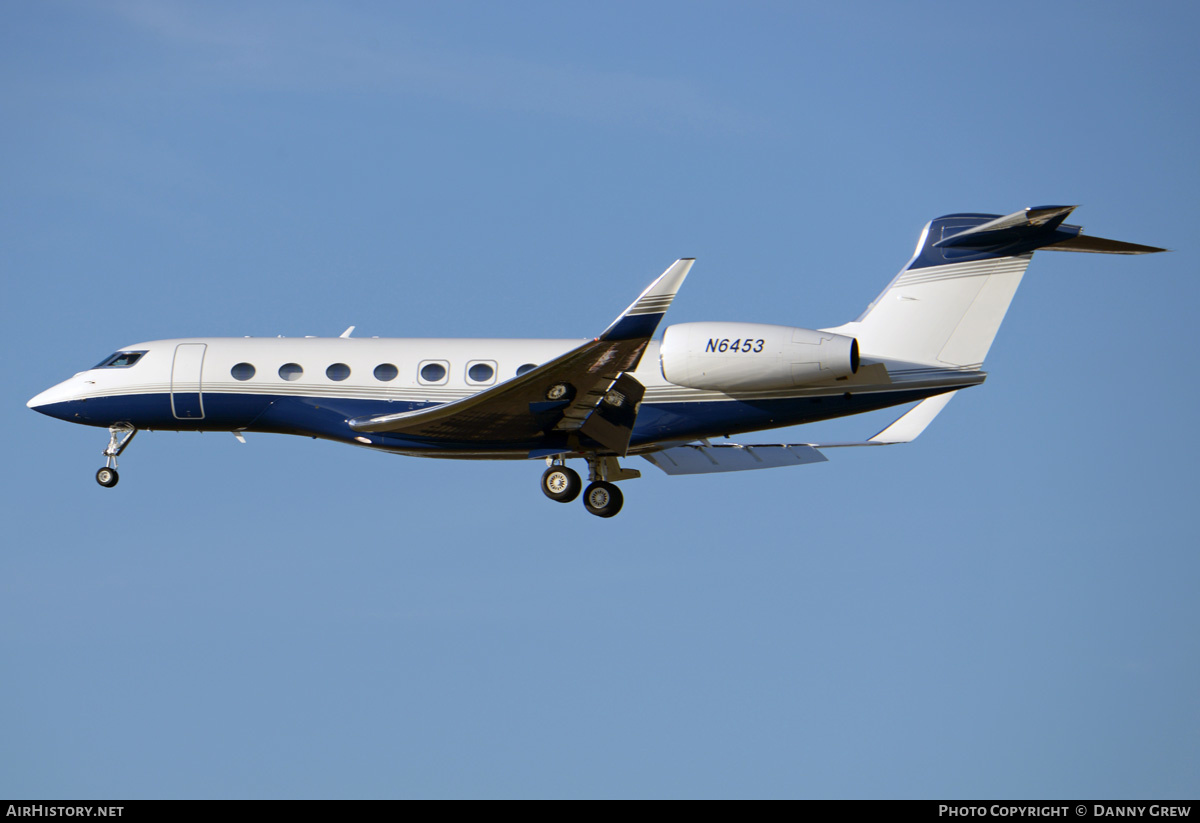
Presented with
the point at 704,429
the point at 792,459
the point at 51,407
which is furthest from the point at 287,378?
the point at 792,459

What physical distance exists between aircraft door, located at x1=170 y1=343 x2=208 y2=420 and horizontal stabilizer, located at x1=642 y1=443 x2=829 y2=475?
7.96 metres

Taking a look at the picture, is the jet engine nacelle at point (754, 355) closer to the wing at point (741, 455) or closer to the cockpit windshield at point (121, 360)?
the wing at point (741, 455)

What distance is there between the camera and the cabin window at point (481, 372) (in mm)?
22688

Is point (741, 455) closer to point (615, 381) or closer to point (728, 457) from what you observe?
point (728, 457)

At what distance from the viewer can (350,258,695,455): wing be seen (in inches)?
754

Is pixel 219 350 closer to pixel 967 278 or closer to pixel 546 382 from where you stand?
pixel 546 382

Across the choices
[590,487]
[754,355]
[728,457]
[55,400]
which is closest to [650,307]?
[754,355]

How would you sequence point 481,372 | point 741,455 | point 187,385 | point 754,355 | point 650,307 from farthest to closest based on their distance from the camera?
1. point 741,455
2. point 187,385
3. point 481,372
4. point 754,355
5. point 650,307

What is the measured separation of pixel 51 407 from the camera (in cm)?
2534

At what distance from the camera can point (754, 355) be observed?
20.5 meters

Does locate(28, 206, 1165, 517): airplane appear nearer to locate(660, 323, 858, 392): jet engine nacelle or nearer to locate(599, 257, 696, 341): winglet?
locate(660, 323, 858, 392): jet engine nacelle

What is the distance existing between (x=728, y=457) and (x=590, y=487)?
9.93ft

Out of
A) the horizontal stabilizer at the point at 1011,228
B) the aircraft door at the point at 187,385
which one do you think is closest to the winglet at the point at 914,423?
the horizontal stabilizer at the point at 1011,228

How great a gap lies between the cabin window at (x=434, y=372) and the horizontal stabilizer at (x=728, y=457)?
415 centimetres
